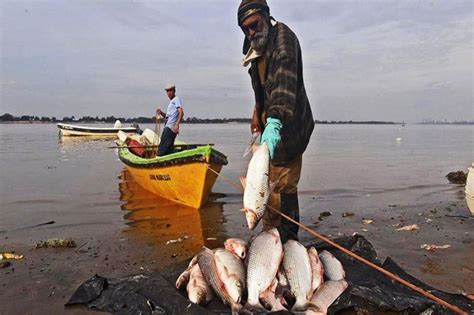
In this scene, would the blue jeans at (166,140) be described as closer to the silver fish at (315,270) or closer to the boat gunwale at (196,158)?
the boat gunwale at (196,158)

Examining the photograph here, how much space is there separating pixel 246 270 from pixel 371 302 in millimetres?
1231

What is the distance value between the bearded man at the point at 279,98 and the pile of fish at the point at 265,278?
1.03 metres

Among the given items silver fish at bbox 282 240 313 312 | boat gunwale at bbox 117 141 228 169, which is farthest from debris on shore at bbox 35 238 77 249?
silver fish at bbox 282 240 313 312

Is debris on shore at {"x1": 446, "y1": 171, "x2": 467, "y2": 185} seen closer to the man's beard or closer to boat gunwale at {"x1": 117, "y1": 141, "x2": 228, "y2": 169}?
boat gunwale at {"x1": 117, "y1": 141, "x2": 228, "y2": 169}

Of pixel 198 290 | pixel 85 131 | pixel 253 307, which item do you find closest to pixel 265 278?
pixel 253 307

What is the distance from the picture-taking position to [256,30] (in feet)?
15.2

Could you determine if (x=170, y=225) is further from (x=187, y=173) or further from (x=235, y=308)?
(x=235, y=308)

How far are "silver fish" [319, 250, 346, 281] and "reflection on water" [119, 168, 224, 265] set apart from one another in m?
2.69

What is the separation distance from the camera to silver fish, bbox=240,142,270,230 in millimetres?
3842

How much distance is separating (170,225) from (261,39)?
5.11 m

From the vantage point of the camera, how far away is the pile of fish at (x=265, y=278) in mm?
3631

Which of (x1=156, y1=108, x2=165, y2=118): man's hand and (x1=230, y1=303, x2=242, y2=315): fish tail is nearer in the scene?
(x1=230, y1=303, x2=242, y2=315): fish tail

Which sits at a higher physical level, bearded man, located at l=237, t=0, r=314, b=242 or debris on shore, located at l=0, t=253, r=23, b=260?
bearded man, located at l=237, t=0, r=314, b=242

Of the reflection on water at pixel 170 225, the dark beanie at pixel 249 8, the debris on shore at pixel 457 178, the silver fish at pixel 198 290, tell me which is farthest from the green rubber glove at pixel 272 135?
the debris on shore at pixel 457 178
